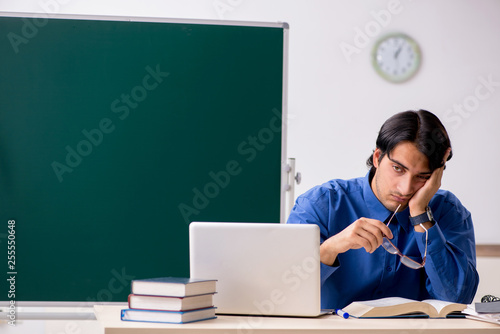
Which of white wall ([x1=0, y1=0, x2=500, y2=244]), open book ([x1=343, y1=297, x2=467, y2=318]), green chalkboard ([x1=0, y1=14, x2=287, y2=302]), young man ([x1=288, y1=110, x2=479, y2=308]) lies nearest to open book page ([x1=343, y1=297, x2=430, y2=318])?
open book ([x1=343, y1=297, x2=467, y2=318])

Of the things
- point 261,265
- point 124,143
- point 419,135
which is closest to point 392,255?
point 419,135

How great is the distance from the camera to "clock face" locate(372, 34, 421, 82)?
4.00 m

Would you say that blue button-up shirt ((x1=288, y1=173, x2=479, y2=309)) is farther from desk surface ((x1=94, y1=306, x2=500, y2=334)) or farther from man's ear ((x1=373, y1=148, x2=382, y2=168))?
desk surface ((x1=94, y1=306, x2=500, y2=334))

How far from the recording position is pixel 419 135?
2.10m

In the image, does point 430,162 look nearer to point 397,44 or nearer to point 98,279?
point 98,279

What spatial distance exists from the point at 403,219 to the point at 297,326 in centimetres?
90

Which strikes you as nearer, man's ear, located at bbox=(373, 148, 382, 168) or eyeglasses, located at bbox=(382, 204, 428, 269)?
eyeglasses, located at bbox=(382, 204, 428, 269)

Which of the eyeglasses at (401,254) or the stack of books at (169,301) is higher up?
the eyeglasses at (401,254)

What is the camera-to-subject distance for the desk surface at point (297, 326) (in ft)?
4.75

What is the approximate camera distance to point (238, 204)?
9.32 ft

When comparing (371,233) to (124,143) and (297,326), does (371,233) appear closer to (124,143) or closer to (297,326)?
(297,326)

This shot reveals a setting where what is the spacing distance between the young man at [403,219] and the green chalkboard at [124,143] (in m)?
0.64

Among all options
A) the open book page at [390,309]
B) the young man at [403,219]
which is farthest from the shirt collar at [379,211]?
the open book page at [390,309]

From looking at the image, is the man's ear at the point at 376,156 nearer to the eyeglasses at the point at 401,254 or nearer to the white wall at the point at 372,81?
the eyeglasses at the point at 401,254
